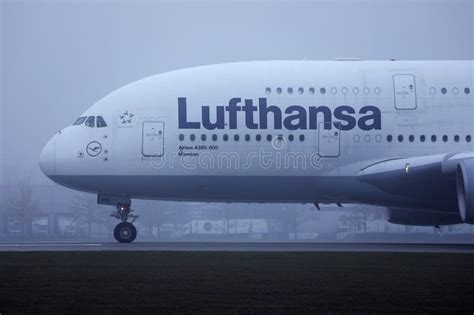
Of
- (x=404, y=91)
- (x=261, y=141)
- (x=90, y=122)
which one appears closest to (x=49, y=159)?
(x=90, y=122)

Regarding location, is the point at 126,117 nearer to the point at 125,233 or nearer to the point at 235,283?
the point at 125,233

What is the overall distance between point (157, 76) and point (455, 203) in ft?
33.1

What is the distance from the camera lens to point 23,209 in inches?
2393

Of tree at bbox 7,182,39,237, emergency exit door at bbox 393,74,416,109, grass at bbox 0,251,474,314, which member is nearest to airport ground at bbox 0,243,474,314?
grass at bbox 0,251,474,314

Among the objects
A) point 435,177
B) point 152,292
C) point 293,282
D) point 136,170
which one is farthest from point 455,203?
point 152,292

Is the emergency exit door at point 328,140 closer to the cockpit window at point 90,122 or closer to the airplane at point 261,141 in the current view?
the airplane at point 261,141

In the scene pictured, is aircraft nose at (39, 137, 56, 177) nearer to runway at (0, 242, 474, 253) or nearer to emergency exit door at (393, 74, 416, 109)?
runway at (0, 242, 474, 253)

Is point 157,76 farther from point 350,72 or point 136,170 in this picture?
point 350,72

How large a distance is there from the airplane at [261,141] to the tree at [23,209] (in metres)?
31.3

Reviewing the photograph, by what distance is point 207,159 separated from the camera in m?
28.5

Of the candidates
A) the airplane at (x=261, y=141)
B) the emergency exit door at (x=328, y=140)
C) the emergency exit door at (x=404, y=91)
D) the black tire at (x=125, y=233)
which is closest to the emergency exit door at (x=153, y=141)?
the airplane at (x=261, y=141)

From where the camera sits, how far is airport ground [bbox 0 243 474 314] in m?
12.2

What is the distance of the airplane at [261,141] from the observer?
28.5 meters

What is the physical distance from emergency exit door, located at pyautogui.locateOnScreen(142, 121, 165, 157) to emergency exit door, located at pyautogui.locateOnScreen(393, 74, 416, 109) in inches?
288
